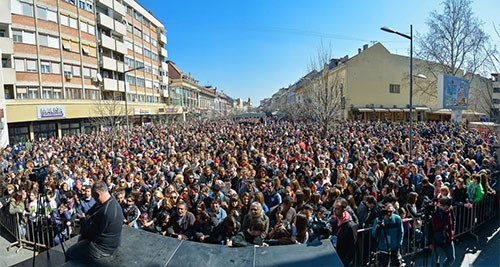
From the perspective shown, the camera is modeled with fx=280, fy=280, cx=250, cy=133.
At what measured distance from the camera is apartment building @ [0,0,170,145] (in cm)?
2491

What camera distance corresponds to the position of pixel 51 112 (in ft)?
90.4

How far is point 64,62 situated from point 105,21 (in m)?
9.16

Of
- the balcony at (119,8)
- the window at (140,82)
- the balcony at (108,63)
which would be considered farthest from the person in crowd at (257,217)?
the window at (140,82)

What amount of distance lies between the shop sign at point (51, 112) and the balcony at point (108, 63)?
9.12m

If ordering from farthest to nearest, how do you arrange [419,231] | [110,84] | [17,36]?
[110,84] < [17,36] < [419,231]

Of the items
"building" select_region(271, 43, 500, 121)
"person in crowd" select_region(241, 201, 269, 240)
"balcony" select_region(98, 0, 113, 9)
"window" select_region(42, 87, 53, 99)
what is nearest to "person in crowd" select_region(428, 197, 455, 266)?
"person in crowd" select_region(241, 201, 269, 240)

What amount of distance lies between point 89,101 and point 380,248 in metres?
35.6

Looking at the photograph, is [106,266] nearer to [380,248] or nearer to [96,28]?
[380,248]

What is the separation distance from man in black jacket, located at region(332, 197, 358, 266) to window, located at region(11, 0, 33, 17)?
3275cm

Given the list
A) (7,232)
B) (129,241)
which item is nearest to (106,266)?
(129,241)

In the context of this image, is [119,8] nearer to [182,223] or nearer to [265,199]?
[265,199]

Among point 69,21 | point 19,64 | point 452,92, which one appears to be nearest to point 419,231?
point 452,92

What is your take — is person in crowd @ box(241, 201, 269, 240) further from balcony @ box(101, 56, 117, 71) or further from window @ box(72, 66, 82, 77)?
balcony @ box(101, 56, 117, 71)

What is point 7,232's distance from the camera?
26.1 feet
